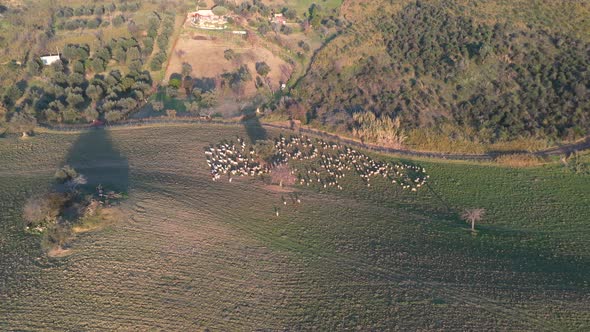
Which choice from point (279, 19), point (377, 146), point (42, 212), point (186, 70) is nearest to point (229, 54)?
point (186, 70)

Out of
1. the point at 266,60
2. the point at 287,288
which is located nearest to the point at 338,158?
Answer: the point at 287,288

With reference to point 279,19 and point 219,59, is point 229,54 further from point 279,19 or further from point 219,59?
point 279,19

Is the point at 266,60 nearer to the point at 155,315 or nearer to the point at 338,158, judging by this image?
the point at 338,158

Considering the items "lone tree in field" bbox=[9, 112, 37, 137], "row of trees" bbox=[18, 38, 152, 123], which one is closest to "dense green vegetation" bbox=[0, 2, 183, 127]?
"row of trees" bbox=[18, 38, 152, 123]

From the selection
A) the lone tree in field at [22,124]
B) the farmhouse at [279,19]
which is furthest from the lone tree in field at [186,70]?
the lone tree in field at [22,124]

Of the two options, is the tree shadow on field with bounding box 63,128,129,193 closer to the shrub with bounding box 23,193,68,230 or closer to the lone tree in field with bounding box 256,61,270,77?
the shrub with bounding box 23,193,68,230

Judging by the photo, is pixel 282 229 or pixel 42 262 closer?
pixel 42 262

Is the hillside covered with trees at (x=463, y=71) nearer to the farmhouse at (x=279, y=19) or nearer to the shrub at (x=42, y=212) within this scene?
the farmhouse at (x=279, y=19)
